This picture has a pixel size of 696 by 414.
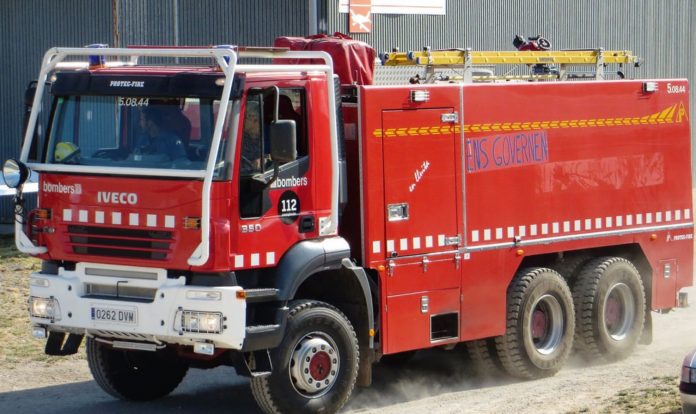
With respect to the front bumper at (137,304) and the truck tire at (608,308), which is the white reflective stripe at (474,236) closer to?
the truck tire at (608,308)

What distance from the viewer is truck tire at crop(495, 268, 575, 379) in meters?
11.6

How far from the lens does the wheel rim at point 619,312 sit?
12703mm

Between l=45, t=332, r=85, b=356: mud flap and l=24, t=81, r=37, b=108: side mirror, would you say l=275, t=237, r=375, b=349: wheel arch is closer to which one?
l=45, t=332, r=85, b=356: mud flap

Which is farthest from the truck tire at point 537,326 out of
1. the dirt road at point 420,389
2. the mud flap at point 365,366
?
the mud flap at point 365,366

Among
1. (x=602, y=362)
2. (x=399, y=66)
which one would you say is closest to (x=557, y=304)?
(x=602, y=362)

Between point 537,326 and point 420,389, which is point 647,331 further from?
point 420,389

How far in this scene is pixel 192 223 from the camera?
8961mm

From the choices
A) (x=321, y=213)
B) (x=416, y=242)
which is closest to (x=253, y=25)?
(x=416, y=242)

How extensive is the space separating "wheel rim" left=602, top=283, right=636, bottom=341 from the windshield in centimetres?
532

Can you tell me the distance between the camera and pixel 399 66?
1152cm

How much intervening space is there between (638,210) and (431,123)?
3.12m

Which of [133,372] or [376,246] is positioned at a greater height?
[376,246]

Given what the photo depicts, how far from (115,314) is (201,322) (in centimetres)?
76

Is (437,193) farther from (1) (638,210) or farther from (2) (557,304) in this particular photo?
(1) (638,210)
